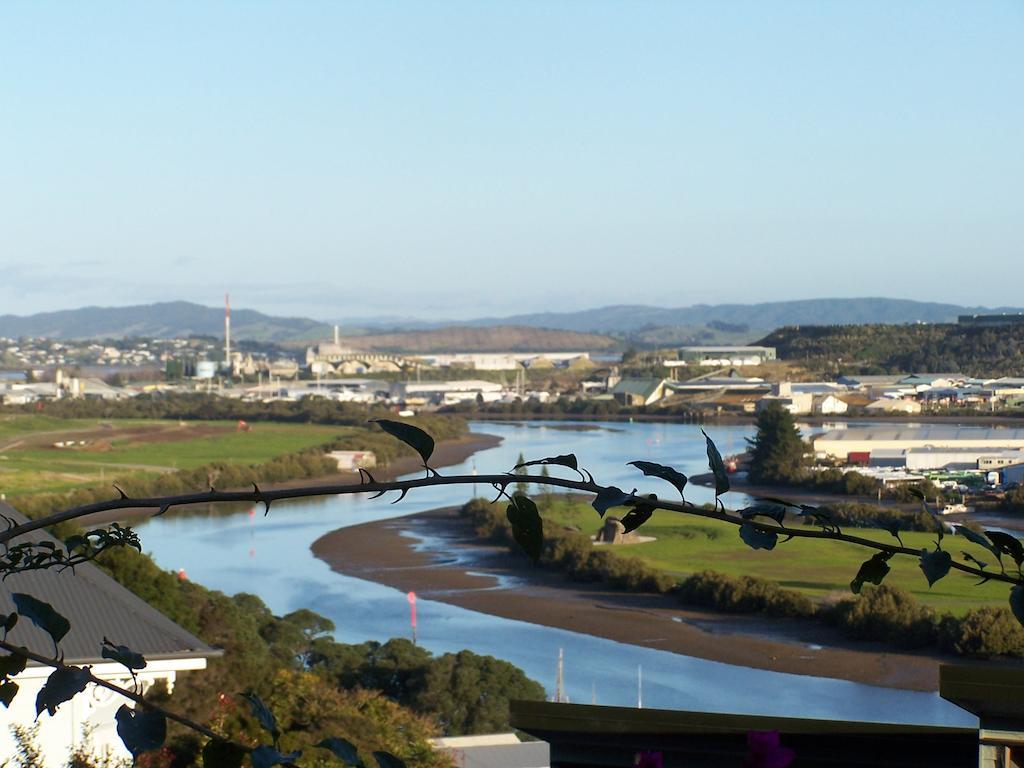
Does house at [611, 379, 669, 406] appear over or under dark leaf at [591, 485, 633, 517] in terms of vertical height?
under

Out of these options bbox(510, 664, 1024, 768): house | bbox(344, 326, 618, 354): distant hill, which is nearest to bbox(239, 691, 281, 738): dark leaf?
bbox(510, 664, 1024, 768): house

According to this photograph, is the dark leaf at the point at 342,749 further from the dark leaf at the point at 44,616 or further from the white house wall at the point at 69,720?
the white house wall at the point at 69,720

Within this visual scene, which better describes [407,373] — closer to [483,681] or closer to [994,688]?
[483,681]

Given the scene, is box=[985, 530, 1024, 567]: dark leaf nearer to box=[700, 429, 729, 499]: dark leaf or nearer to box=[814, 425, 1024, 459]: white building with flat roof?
box=[700, 429, 729, 499]: dark leaf

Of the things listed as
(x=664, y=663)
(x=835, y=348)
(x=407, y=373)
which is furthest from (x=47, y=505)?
(x=407, y=373)

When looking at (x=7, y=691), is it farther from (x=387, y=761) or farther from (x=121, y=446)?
(x=121, y=446)

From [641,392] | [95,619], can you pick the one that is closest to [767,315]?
[641,392]
